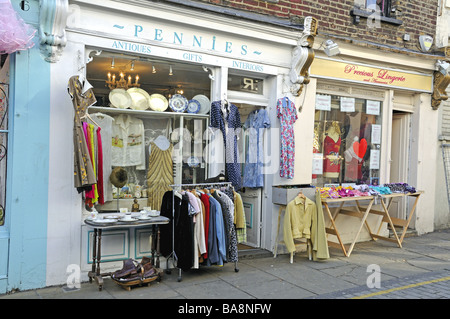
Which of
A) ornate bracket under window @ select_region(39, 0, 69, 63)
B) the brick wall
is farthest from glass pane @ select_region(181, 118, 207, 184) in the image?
ornate bracket under window @ select_region(39, 0, 69, 63)

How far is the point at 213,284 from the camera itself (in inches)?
227

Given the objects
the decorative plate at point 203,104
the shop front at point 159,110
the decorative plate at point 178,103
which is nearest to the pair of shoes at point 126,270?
the shop front at point 159,110

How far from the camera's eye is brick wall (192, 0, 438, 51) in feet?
24.4

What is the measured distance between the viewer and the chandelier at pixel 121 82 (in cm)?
626

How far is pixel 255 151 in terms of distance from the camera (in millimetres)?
7652

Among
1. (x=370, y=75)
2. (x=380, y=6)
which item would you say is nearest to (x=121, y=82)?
(x=370, y=75)

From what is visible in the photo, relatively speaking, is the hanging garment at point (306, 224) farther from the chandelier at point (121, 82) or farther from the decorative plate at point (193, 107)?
the chandelier at point (121, 82)

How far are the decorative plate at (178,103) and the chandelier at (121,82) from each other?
0.59 metres

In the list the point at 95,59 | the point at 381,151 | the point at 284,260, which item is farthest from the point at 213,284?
the point at 381,151

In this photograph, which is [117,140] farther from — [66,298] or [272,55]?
[272,55]

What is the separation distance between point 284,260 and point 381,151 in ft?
11.7

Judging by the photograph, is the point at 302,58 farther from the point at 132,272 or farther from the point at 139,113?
the point at 132,272

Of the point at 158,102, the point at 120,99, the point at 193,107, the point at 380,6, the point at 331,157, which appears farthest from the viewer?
the point at 380,6

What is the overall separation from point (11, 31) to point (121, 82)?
1.77m
